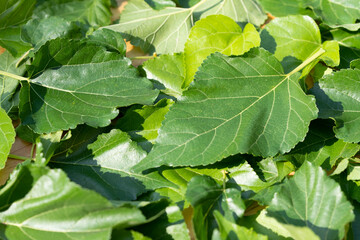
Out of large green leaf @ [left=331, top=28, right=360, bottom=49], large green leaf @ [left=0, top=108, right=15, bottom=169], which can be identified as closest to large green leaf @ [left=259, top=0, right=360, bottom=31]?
large green leaf @ [left=331, top=28, right=360, bottom=49]

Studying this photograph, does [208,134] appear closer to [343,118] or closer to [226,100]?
[226,100]

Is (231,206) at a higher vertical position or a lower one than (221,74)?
lower

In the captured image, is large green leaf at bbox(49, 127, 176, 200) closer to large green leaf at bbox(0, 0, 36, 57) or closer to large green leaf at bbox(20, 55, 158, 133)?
large green leaf at bbox(20, 55, 158, 133)

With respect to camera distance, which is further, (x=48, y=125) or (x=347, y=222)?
(x=48, y=125)

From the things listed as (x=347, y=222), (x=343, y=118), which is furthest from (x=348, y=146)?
(x=347, y=222)

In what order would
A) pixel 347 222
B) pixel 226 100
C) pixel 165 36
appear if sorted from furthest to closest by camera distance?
1. pixel 165 36
2. pixel 226 100
3. pixel 347 222

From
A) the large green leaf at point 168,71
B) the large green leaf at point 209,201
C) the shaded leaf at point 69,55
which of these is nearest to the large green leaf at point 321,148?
the large green leaf at point 209,201
